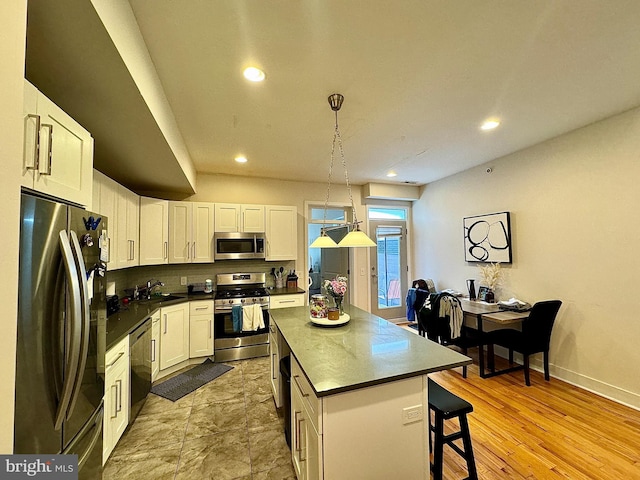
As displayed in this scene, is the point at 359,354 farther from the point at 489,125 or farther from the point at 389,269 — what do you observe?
the point at 389,269

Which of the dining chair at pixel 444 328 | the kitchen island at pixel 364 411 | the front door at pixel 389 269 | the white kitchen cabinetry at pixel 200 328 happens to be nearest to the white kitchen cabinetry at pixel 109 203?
the white kitchen cabinetry at pixel 200 328

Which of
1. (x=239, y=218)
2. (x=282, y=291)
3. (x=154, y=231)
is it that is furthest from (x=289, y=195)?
(x=154, y=231)

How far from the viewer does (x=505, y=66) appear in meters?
1.95

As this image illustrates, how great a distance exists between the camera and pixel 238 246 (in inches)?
161

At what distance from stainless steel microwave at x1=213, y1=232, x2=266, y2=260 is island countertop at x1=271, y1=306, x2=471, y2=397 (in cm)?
189

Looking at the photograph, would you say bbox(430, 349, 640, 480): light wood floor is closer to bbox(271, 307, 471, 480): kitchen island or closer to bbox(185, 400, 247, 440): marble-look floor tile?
bbox(271, 307, 471, 480): kitchen island

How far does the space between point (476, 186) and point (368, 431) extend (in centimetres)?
404

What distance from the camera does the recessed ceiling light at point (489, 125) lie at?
280 cm

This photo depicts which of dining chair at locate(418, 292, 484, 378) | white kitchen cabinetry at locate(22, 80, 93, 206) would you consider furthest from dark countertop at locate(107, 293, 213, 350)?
dining chair at locate(418, 292, 484, 378)

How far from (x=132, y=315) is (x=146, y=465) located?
1289 millimetres

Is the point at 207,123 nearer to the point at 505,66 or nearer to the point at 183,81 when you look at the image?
the point at 183,81

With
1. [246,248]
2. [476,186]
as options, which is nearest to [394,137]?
[476,186]

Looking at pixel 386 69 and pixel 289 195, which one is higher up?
pixel 386 69

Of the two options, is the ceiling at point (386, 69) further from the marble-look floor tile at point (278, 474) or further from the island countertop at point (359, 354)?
the marble-look floor tile at point (278, 474)
